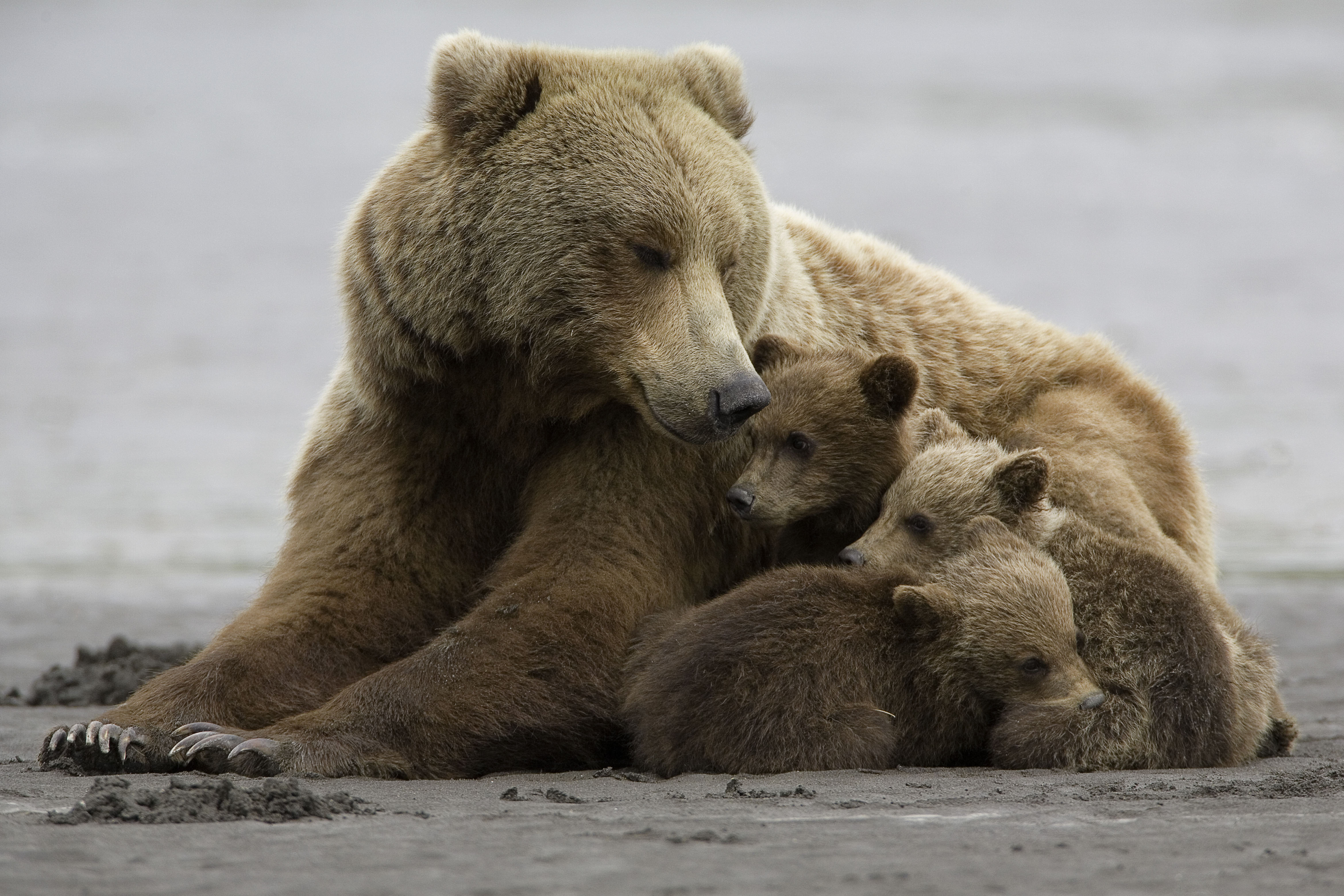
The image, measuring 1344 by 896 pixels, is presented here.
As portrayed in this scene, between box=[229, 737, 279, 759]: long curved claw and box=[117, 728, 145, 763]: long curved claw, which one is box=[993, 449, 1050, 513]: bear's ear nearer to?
box=[229, 737, 279, 759]: long curved claw

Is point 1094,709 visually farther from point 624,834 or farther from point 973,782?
point 624,834

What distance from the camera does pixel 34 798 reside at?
4.71 metres

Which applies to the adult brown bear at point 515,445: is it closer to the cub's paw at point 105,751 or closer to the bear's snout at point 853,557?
the cub's paw at point 105,751

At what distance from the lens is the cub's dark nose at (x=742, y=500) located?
5883mm

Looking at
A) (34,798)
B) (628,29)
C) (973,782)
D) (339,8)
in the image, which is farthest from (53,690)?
(339,8)

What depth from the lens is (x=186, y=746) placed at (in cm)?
541

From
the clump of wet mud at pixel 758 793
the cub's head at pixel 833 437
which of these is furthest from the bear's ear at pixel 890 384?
the clump of wet mud at pixel 758 793

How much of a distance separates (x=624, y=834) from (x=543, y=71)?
3.16m

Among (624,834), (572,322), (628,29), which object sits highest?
(628,29)

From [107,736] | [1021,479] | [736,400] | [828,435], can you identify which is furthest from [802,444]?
[107,736]

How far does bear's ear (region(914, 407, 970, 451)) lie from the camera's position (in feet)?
21.2

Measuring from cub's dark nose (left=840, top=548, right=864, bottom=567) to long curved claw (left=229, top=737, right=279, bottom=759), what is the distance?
6.51ft

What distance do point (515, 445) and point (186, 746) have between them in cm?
162

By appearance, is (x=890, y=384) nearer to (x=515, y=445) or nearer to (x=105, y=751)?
(x=515, y=445)
